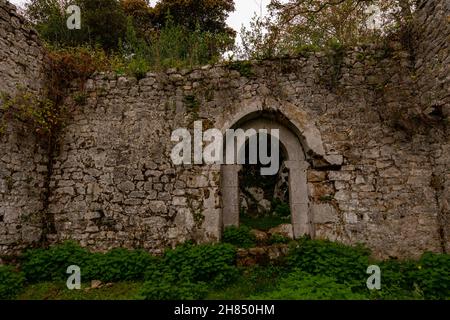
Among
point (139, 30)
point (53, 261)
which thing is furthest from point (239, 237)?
point (139, 30)

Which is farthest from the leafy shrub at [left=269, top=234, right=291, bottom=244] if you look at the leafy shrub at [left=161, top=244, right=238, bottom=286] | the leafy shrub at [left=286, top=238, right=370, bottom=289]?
the leafy shrub at [left=161, top=244, right=238, bottom=286]

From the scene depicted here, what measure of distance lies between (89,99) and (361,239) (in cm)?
585

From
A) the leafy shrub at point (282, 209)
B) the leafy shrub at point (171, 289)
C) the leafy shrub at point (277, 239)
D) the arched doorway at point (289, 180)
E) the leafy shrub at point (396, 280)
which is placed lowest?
the leafy shrub at point (171, 289)

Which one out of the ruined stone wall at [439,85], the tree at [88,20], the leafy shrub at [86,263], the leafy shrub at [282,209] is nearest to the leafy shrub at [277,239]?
the leafy shrub at [282,209]

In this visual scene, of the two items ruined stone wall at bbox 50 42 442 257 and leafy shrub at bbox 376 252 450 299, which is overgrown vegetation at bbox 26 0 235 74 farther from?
leafy shrub at bbox 376 252 450 299

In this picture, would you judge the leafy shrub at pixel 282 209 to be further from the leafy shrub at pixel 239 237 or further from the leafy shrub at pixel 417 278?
the leafy shrub at pixel 417 278

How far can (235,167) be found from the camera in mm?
6164

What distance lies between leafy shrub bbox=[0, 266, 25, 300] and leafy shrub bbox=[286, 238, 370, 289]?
4.19 m

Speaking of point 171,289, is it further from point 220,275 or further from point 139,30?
point 139,30

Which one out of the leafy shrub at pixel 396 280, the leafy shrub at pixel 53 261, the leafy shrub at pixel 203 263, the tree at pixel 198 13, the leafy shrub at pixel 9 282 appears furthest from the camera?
the tree at pixel 198 13

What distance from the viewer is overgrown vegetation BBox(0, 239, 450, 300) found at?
419cm

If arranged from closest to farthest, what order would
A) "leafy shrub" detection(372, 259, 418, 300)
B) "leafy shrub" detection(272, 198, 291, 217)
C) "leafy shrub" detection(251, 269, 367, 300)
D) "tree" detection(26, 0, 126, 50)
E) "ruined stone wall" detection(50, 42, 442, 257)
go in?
"leafy shrub" detection(251, 269, 367, 300) → "leafy shrub" detection(372, 259, 418, 300) → "ruined stone wall" detection(50, 42, 442, 257) → "leafy shrub" detection(272, 198, 291, 217) → "tree" detection(26, 0, 126, 50)

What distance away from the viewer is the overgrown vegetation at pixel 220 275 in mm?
4191

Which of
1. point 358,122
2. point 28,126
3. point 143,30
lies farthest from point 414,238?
point 143,30
